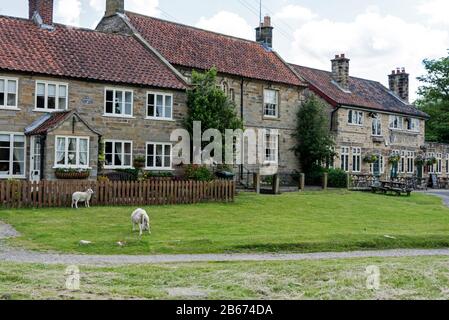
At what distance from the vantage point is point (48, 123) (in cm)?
2827

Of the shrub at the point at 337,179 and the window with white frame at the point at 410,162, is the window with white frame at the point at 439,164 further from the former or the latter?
the shrub at the point at 337,179

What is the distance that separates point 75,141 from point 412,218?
15901 mm

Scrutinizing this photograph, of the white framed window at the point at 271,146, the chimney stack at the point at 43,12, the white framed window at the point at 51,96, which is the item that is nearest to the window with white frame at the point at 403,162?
the white framed window at the point at 271,146

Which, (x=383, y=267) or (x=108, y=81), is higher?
(x=108, y=81)

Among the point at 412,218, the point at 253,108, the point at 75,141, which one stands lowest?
the point at 412,218

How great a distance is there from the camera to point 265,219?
79.0 feet

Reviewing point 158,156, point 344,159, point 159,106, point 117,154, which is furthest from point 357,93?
point 117,154

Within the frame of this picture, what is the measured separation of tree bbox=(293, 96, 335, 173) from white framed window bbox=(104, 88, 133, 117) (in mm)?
15048

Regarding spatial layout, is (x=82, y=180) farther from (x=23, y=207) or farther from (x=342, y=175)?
(x=342, y=175)

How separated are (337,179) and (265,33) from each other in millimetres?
12765

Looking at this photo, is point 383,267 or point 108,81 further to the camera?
point 108,81

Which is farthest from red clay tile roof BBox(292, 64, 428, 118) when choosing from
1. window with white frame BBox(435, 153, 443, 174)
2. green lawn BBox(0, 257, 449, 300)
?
green lawn BBox(0, 257, 449, 300)
